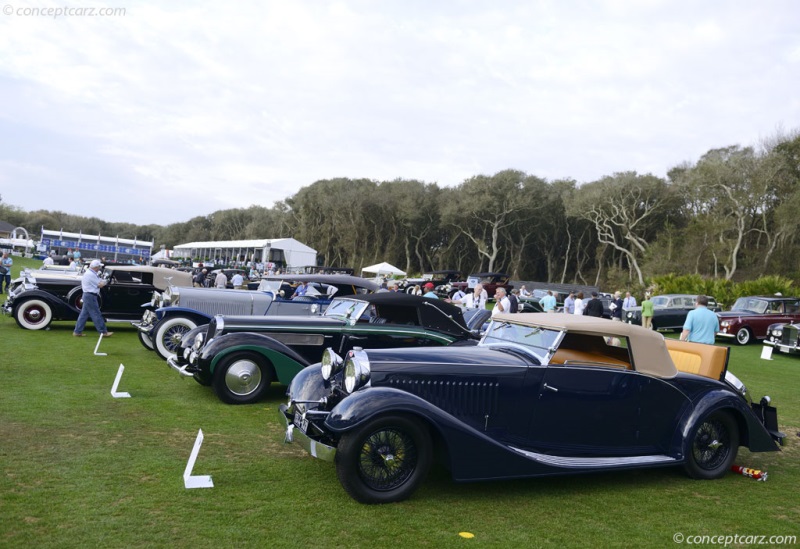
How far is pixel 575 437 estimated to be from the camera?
519 centimetres

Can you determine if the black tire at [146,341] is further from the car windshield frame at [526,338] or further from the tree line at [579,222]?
the tree line at [579,222]

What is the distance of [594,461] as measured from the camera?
5160mm

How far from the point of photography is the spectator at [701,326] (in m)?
8.85

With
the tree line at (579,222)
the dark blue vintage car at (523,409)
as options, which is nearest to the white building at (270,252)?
the tree line at (579,222)

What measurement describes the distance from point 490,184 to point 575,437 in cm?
4834

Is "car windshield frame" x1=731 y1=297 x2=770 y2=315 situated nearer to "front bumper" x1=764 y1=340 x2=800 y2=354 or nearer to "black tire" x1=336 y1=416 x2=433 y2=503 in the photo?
"front bumper" x1=764 y1=340 x2=800 y2=354

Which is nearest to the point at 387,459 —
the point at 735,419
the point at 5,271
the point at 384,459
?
the point at 384,459

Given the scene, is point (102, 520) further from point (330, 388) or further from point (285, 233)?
point (285, 233)

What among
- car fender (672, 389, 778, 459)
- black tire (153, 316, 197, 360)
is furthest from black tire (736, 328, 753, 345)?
black tire (153, 316, 197, 360)

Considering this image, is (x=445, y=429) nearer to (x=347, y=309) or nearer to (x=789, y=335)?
(x=347, y=309)

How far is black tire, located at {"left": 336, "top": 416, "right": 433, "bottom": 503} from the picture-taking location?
4465mm

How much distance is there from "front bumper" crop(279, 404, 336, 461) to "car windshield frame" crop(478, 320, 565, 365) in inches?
76.6

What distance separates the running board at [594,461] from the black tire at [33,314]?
11.8 metres

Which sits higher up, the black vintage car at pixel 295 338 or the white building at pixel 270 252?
the white building at pixel 270 252
